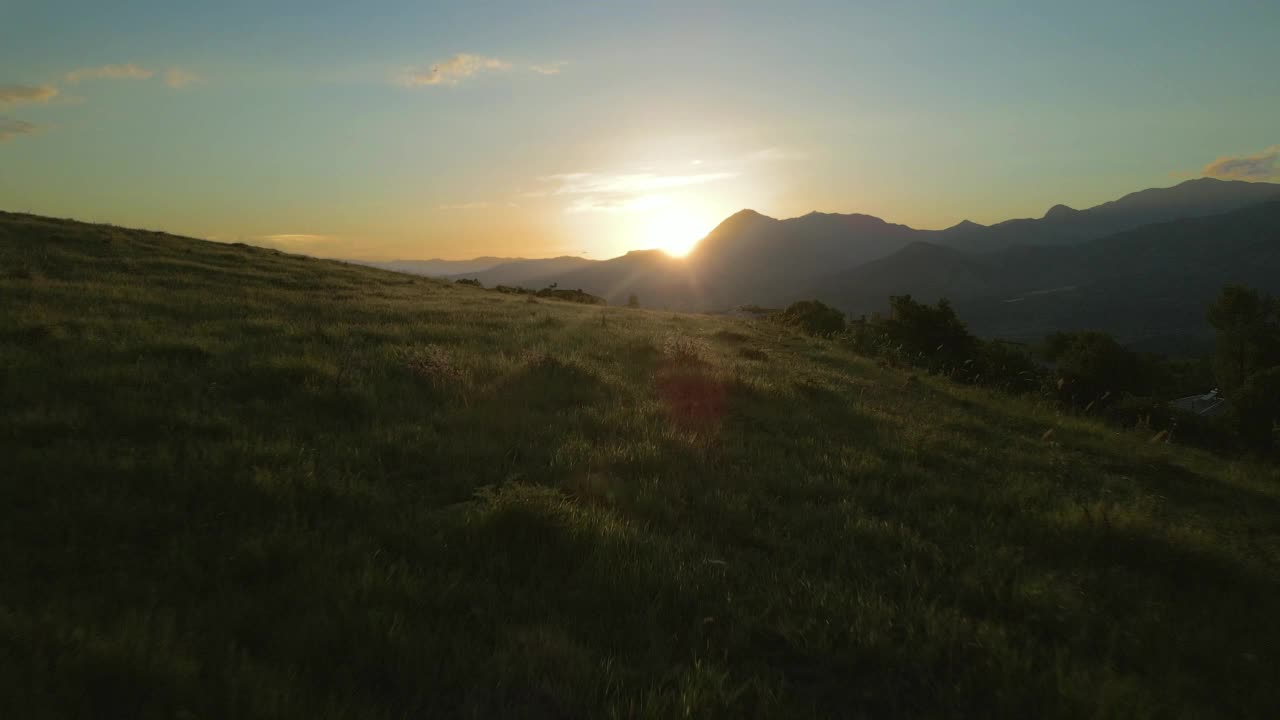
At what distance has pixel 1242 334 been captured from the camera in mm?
64688

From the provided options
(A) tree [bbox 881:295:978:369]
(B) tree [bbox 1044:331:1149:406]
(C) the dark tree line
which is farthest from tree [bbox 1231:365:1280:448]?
(A) tree [bbox 881:295:978:369]

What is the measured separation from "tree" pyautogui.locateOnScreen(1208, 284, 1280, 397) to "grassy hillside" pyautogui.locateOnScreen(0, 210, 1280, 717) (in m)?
77.3

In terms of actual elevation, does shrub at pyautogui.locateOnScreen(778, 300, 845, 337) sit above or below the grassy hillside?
above

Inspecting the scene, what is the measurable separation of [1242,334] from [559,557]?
88374 millimetres

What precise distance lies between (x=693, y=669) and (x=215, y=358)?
8.44 metres

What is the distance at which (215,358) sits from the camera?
8.68 m

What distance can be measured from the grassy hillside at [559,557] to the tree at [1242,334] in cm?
7731

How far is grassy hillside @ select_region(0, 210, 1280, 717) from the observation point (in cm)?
317

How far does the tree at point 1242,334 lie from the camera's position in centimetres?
6275

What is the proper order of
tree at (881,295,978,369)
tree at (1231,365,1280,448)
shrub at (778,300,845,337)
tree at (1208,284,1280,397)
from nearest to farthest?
1. shrub at (778,300,845,337)
2. tree at (881,295,978,369)
3. tree at (1231,365,1280,448)
4. tree at (1208,284,1280,397)

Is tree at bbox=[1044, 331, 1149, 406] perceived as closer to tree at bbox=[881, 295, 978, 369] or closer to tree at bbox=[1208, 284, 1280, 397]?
tree at bbox=[1208, 284, 1280, 397]

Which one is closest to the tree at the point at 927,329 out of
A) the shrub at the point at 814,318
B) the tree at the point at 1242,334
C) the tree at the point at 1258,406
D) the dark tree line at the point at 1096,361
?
the dark tree line at the point at 1096,361

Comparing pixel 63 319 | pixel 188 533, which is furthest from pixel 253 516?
pixel 63 319

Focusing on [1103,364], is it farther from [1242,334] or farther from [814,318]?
[814,318]
